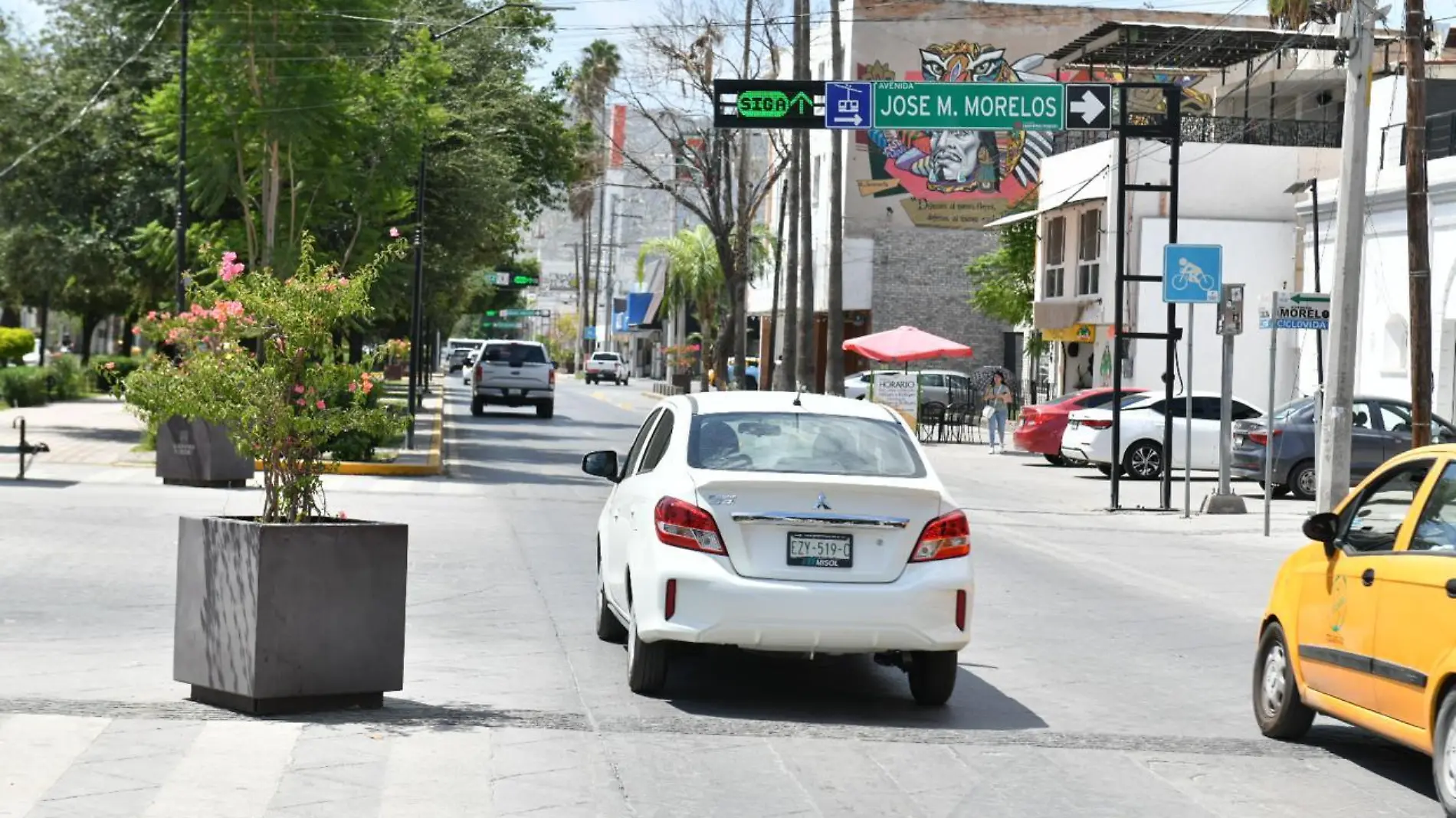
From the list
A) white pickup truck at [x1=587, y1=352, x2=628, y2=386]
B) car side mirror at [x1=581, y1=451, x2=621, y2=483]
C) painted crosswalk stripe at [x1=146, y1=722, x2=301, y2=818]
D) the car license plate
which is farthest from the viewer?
white pickup truck at [x1=587, y1=352, x2=628, y2=386]

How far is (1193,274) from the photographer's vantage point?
80.9ft

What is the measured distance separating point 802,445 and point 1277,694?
8.85 ft

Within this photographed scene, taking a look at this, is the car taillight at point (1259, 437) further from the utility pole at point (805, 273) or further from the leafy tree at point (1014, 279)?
the leafy tree at point (1014, 279)

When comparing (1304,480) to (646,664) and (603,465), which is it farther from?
(646,664)

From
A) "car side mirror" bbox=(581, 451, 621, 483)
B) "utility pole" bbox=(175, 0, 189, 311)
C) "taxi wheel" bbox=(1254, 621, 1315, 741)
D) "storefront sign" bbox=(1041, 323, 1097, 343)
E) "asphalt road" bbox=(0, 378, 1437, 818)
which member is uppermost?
"utility pole" bbox=(175, 0, 189, 311)

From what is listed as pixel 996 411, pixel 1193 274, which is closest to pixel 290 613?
pixel 1193 274

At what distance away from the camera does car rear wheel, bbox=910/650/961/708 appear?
32.3 feet

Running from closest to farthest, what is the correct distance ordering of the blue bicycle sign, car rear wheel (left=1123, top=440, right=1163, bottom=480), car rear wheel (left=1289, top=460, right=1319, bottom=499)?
the blue bicycle sign, car rear wheel (left=1289, top=460, right=1319, bottom=499), car rear wheel (left=1123, top=440, right=1163, bottom=480)

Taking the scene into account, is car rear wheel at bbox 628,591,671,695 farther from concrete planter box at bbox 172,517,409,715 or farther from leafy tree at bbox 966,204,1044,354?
leafy tree at bbox 966,204,1044,354

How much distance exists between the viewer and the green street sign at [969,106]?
1108 inches

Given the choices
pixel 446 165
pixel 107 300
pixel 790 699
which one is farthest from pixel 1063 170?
pixel 790 699

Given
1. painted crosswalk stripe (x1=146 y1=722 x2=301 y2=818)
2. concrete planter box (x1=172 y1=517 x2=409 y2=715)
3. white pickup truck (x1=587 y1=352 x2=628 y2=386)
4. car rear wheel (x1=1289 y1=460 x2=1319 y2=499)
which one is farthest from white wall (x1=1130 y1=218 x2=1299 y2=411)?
white pickup truck (x1=587 y1=352 x2=628 y2=386)

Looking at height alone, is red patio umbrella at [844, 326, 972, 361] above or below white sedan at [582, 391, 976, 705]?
above

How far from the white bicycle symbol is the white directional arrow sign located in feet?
12.2
